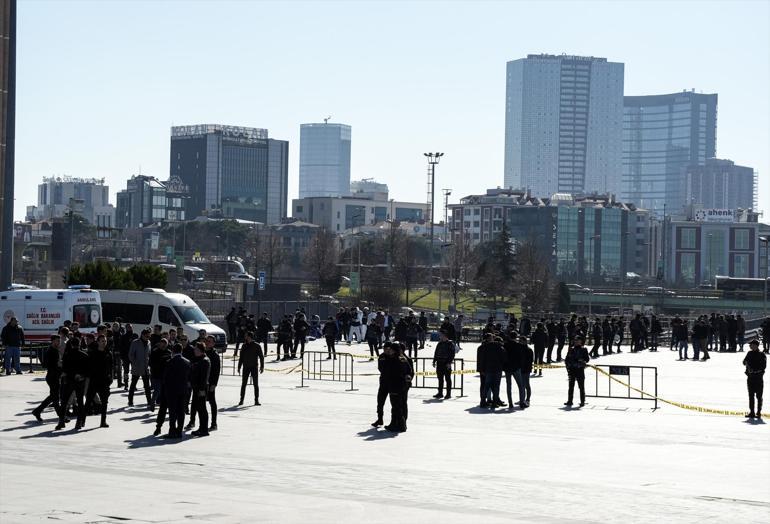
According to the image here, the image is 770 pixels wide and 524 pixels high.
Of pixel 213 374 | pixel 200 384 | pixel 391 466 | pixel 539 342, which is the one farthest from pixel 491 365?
pixel 539 342

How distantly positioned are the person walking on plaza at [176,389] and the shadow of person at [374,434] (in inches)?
119

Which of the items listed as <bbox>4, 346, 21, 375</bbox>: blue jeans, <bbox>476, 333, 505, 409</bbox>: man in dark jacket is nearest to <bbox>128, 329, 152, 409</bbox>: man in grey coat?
<bbox>476, 333, 505, 409</bbox>: man in dark jacket

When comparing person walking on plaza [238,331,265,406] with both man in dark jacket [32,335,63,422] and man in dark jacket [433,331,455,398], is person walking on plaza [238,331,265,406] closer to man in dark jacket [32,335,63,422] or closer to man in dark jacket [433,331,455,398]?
man in dark jacket [32,335,63,422]

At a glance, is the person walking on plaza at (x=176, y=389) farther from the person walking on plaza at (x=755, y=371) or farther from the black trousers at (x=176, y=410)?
the person walking on plaza at (x=755, y=371)

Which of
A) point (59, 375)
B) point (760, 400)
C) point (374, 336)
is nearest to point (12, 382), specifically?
point (59, 375)

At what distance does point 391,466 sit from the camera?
1762 cm

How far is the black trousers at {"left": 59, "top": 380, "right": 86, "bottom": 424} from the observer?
2159 cm

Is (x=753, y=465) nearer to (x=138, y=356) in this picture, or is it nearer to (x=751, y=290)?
(x=138, y=356)

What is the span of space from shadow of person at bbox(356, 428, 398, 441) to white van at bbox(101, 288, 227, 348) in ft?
63.1

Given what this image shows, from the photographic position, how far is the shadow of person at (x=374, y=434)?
20984 mm

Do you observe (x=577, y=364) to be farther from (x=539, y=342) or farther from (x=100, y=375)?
(x=539, y=342)

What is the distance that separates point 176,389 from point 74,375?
7.81 ft

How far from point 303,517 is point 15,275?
9413 centimetres

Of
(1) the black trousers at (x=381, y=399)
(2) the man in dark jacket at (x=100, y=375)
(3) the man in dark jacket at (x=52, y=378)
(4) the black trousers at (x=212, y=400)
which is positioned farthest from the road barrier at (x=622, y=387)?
(3) the man in dark jacket at (x=52, y=378)
